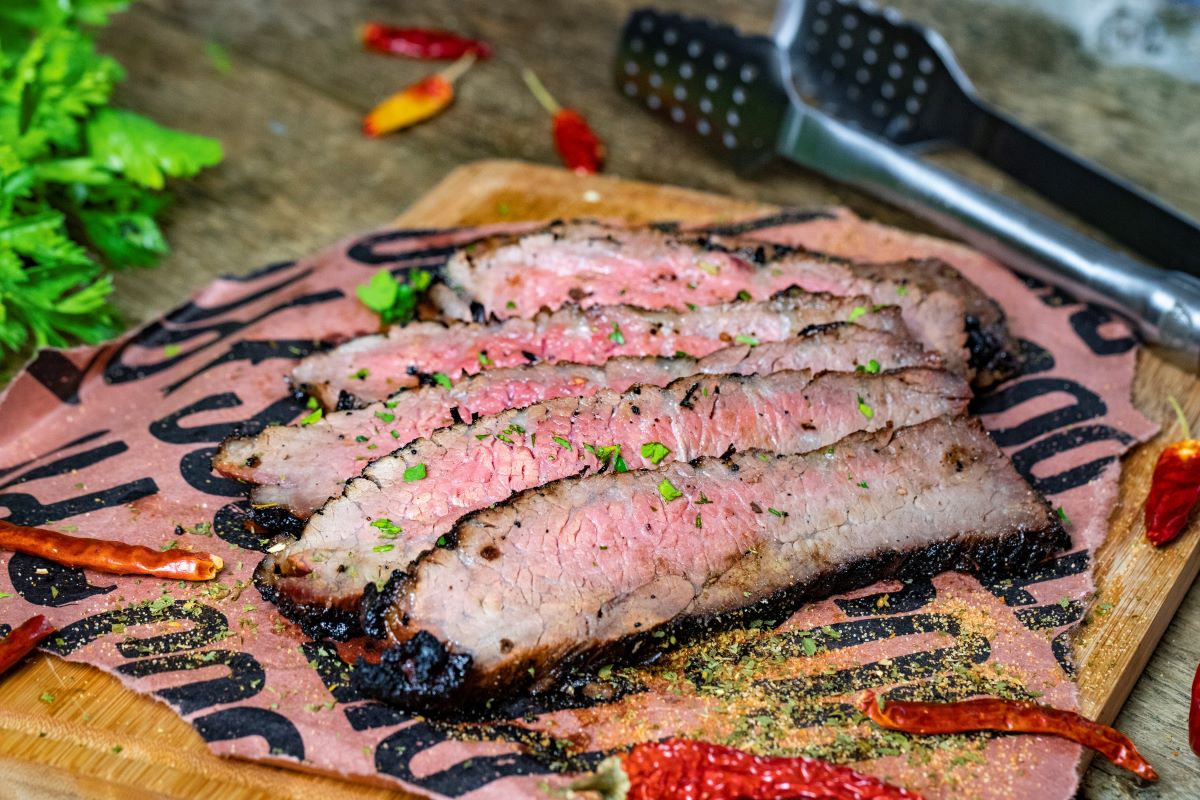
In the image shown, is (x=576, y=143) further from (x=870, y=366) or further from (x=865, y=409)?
(x=865, y=409)

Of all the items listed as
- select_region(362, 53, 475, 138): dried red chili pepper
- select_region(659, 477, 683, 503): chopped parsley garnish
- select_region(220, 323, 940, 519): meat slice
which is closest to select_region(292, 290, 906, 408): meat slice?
select_region(220, 323, 940, 519): meat slice

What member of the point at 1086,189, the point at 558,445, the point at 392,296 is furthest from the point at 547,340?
the point at 1086,189

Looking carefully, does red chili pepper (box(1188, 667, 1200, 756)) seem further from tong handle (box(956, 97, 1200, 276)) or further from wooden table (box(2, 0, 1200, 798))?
wooden table (box(2, 0, 1200, 798))

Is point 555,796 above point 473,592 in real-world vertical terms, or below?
below

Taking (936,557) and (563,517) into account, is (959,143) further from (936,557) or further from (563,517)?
(563,517)

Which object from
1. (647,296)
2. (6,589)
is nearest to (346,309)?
(647,296)

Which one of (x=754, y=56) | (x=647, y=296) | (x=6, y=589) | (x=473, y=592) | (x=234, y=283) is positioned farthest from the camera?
(x=754, y=56)

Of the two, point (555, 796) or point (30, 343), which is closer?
point (555, 796)

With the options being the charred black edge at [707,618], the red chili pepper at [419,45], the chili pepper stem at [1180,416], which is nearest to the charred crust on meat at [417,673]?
the charred black edge at [707,618]
